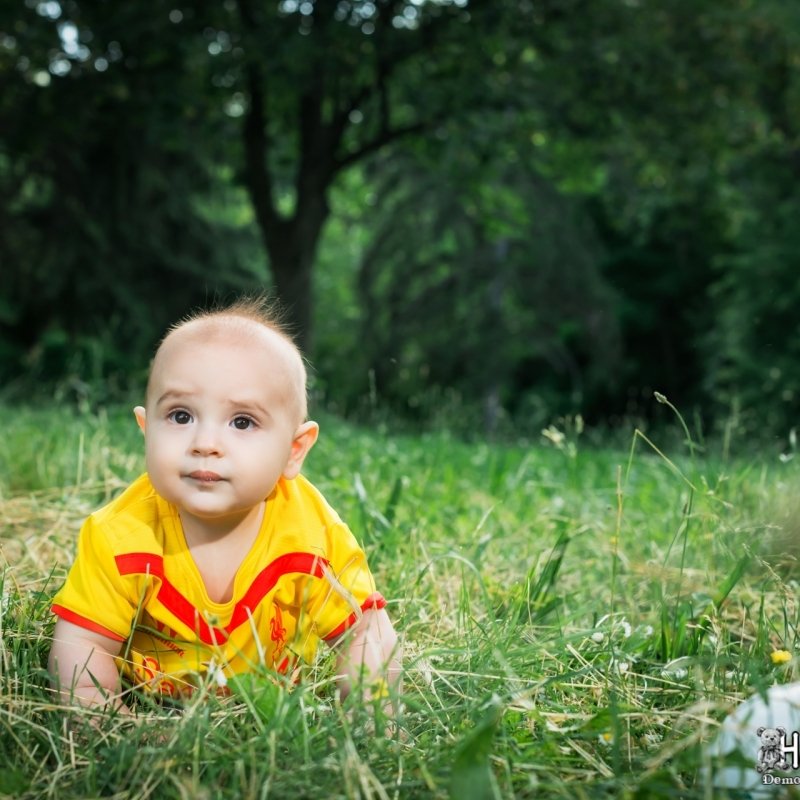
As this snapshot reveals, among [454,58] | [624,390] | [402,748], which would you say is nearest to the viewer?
[402,748]

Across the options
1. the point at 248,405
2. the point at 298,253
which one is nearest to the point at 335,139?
the point at 298,253

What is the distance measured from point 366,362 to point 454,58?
9386mm

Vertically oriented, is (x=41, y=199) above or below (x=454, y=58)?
below

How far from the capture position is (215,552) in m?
2.12

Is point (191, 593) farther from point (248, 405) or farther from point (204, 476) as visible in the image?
point (248, 405)

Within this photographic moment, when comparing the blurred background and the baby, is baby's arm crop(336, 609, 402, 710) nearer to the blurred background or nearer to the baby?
the baby

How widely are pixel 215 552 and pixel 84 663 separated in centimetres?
33

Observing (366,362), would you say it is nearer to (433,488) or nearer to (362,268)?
(362,268)

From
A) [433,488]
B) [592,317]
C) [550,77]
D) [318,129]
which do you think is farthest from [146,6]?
[592,317]

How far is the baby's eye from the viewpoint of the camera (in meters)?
2.05

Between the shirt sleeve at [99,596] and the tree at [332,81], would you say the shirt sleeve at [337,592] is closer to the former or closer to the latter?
the shirt sleeve at [99,596]

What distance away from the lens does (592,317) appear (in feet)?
69.5

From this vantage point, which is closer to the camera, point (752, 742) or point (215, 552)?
point (752, 742)

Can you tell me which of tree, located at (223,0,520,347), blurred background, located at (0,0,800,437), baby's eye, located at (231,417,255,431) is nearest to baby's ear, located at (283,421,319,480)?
baby's eye, located at (231,417,255,431)
